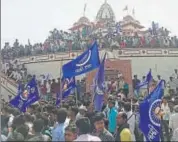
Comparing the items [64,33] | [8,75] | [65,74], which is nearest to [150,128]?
[65,74]

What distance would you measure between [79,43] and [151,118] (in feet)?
79.3

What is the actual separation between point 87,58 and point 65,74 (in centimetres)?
64

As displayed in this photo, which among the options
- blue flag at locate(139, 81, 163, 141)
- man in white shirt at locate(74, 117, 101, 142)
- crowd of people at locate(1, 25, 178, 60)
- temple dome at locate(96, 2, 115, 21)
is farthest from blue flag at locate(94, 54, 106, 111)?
temple dome at locate(96, 2, 115, 21)

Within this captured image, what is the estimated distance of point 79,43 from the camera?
32.8 metres

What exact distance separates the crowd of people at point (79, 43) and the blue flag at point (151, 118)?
22791 millimetres

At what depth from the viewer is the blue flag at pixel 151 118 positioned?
868cm

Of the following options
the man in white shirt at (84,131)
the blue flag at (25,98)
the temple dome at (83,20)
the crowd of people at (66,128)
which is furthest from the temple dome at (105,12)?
the man in white shirt at (84,131)

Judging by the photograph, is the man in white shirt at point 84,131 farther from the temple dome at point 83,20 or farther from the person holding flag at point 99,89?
the temple dome at point 83,20

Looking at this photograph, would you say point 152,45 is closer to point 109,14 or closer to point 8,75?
point 8,75

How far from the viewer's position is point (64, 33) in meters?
35.4

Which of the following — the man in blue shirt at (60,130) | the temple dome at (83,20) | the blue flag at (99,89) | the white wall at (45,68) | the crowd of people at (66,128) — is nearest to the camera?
the crowd of people at (66,128)

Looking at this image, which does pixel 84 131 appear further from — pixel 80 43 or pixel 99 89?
pixel 80 43

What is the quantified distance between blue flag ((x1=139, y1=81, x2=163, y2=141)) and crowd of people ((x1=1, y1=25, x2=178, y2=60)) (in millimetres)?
22791

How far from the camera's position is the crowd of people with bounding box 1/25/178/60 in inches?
1283
